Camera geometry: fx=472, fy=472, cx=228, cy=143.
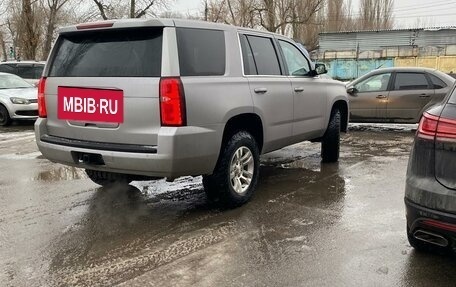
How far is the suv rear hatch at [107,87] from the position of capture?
13.4 ft

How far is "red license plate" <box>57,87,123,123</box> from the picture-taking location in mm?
4180

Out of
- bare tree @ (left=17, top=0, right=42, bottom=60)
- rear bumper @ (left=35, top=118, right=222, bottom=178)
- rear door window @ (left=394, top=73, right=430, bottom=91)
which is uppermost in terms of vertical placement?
bare tree @ (left=17, top=0, right=42, bottom=60)

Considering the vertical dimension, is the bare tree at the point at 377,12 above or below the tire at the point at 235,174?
above

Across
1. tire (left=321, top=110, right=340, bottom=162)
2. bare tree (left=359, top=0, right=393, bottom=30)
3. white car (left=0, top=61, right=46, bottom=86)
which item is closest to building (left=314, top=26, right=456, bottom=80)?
bare tree (left=359, top=0, right=393, bottom=30)

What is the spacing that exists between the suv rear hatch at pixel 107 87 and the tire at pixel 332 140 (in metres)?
3.53

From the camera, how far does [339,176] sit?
6355 millimetres

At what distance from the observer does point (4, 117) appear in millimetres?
12555

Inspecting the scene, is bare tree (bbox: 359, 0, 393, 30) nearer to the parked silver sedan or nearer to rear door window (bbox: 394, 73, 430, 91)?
the parked silver sedan

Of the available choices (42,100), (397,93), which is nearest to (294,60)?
(42,100)

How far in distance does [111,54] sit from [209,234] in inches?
73.2

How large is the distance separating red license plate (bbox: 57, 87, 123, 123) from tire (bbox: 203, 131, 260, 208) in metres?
1.08

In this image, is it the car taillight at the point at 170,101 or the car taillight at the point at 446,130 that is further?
the car taillight at the point at 170,101

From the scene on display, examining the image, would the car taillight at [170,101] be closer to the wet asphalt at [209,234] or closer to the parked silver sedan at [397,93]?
the wet asphalt at [209,234]

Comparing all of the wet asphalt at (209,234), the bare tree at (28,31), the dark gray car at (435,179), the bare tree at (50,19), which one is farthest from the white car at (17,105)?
the bare tree at (50,19)
